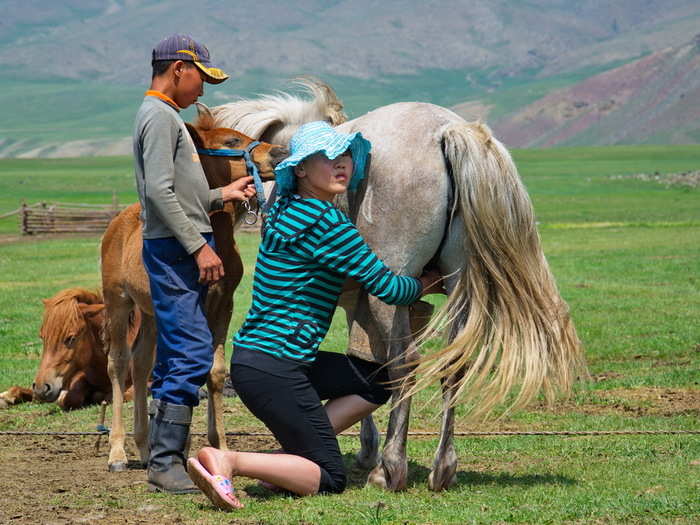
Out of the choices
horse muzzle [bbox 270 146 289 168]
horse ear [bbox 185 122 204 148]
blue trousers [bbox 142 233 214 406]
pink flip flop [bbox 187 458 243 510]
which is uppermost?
horse ear [bbox 185 122 204 148]

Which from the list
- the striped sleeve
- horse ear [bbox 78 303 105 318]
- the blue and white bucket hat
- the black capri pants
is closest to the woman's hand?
the striped sleeve

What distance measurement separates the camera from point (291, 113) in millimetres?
7238

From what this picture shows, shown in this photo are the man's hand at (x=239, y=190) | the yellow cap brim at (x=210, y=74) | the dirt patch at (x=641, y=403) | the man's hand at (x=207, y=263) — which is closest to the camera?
the man's hand at (x=207, y=263)

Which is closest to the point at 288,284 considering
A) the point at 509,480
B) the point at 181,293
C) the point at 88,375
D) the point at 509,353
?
the point at 181,293

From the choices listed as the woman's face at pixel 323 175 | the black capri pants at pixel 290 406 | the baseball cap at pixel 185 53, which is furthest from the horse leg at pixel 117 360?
the woman's face at pixel 323 175

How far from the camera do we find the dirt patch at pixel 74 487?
517 centimetres

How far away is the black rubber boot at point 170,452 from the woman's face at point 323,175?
138cm

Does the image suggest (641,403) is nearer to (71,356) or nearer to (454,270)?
(454,270)

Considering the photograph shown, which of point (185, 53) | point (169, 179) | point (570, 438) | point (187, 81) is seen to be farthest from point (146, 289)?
point (570, 438)

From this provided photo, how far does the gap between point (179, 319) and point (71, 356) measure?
387 centimetres

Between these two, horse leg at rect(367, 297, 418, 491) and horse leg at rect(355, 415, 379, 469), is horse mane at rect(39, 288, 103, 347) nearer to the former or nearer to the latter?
horse leg at rect(355, 415, 379, 469)

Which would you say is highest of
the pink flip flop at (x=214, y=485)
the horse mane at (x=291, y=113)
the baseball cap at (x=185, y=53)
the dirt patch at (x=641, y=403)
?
the baseball cap at (x=185, y=53)

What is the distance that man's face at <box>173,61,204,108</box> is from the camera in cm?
578

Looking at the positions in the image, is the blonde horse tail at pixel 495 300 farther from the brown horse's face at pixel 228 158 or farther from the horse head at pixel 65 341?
the horse head at pixel 65 341
